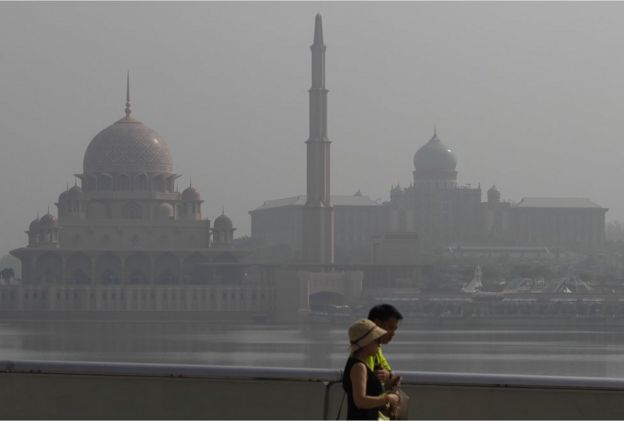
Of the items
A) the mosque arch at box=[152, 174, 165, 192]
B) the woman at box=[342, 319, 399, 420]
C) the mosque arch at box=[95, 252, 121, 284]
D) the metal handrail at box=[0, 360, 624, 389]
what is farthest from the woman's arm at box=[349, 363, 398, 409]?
the mosque arch at box=[152, 174, 165, 192]

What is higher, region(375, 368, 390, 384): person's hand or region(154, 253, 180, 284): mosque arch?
region(154, 253, 180, 284): mosque arch

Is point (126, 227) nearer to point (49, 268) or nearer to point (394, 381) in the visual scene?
point (49, 268)

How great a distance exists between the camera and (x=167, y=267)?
56.4m

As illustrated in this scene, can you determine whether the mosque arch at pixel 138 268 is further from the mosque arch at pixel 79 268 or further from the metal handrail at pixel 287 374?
the metal handrail at pixel 287 374

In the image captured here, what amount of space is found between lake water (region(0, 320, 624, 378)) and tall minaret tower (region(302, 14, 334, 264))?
402cm

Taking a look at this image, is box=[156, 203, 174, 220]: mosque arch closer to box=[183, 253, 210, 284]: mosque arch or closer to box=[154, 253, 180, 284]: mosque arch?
box=[154, 253, 180, 284]: mosque arch

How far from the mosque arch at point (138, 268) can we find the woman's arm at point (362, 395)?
50657mm

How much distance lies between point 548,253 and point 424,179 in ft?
33.3

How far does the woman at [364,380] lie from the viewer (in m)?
5.33

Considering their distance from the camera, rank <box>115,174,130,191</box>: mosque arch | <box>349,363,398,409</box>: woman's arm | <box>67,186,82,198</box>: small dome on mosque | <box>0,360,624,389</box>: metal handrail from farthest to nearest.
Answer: <box>115,174,130,191</box>: mosque arch
<box>67,186,82,198</box>: small dome on mosque
<box>0,360,624,389</box>: metal handrail
<box>349,363,398,409</box>: woman's arm

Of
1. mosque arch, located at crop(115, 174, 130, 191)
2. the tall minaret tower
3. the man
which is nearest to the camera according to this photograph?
the man

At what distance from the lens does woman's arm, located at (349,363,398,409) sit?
532 centimetres

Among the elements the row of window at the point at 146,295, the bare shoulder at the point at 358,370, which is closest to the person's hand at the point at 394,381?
the bare shoulder at the point at 358,370

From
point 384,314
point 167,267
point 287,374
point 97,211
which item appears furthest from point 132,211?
point 384,314
